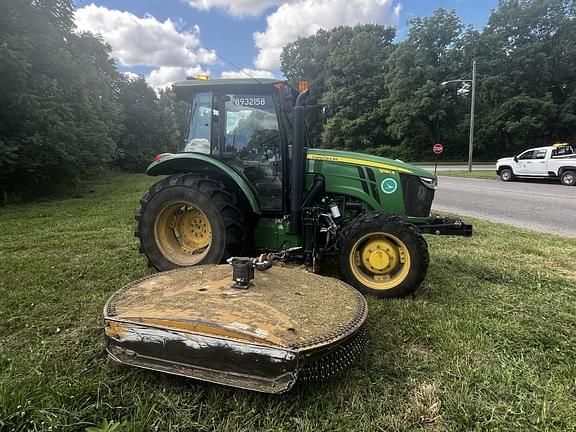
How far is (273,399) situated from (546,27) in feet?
147

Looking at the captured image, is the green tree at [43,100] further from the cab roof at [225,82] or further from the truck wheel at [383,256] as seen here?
the truck wheel at [383,256]

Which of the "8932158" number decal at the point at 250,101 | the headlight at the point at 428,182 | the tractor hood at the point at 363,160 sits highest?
the "8932158" number decal at the point at 250,101

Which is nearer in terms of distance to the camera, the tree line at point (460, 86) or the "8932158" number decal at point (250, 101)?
the "8932158" number decal at point (250, 101)

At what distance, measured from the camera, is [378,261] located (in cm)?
342

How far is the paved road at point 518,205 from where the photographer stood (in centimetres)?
763

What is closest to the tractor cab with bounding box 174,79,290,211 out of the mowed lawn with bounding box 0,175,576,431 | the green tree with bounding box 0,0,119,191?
the mowed lawn with bounding box 0,175,576,431

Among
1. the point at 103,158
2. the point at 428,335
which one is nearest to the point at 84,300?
the point at 428,335

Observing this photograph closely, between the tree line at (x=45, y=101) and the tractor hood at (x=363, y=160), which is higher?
the tree line at (x=45, y=101)

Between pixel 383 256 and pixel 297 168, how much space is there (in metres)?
1.15

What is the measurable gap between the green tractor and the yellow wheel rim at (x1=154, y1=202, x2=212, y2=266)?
11 mm

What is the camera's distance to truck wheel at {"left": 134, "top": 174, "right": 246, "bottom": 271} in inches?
145

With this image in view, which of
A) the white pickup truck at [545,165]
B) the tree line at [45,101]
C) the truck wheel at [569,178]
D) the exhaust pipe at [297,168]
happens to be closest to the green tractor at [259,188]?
the exhaust pipe at [297,168]

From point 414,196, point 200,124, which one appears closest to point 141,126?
point 200,124

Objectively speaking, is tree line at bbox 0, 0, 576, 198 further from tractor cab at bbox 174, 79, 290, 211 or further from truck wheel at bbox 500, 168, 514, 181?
tractor cab at bbox 174, 79, 290, 211
